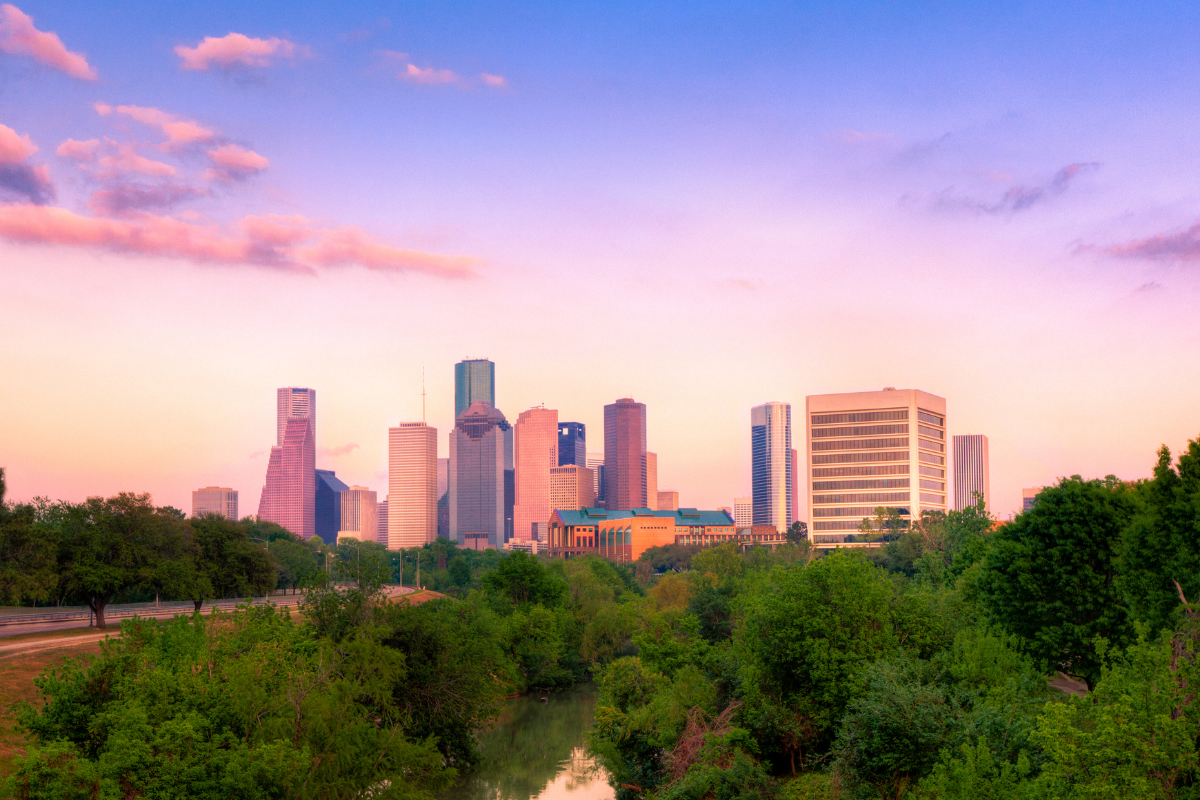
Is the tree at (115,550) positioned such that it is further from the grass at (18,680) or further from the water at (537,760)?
the water at (537,760)

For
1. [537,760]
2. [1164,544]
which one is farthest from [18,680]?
[1164,544]

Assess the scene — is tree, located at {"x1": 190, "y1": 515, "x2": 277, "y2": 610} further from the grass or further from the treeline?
the treeline

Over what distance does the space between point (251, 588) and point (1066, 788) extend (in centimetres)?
6921

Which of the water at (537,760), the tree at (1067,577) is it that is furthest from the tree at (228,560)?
the tree at (1067,577)

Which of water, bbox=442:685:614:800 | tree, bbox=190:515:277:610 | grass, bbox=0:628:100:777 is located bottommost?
water, bbox=442:685:614:800

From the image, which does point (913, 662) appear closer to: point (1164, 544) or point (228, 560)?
point (1164, 544)

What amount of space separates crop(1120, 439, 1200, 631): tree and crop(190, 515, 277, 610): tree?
60572 millimetres

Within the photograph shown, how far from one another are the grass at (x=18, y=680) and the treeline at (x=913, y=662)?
25.9 m

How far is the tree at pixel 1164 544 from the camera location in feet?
113

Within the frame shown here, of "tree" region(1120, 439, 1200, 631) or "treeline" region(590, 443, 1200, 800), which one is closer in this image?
"treeline" region(590, 443, 1200, 800)

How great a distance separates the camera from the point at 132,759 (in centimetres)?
2223

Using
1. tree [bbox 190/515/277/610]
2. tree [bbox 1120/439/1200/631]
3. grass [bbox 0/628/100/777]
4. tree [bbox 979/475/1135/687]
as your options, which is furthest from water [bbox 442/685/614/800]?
tree [bbox 1120/439/1200/631]

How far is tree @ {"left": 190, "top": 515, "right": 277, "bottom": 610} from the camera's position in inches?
2822

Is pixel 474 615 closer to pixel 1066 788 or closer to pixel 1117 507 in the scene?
pixel 1117 507
